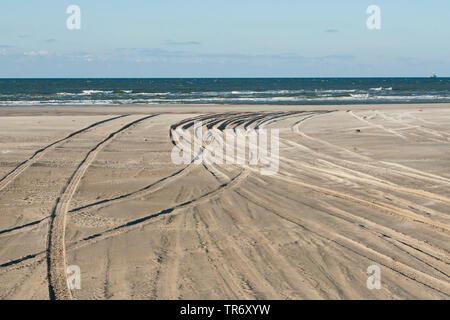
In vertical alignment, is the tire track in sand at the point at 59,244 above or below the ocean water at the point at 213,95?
below

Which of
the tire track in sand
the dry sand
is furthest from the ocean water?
the tire track in sand

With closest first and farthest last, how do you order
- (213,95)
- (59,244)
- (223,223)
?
(59,244) < (223,223) < (213,95)

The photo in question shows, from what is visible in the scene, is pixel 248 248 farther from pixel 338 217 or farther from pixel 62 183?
pixel 62 183

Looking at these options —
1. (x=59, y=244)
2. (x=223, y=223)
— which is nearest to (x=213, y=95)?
(x=223, y=223)

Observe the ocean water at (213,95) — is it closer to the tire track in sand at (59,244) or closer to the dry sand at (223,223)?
the dry sand at (223,223)

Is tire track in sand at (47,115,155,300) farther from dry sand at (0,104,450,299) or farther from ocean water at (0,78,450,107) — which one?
ocean water at (0,78,450,107)

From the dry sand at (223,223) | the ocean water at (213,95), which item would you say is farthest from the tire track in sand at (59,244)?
the ocean water at (213,95)

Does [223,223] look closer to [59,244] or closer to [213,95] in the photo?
[59,244]
